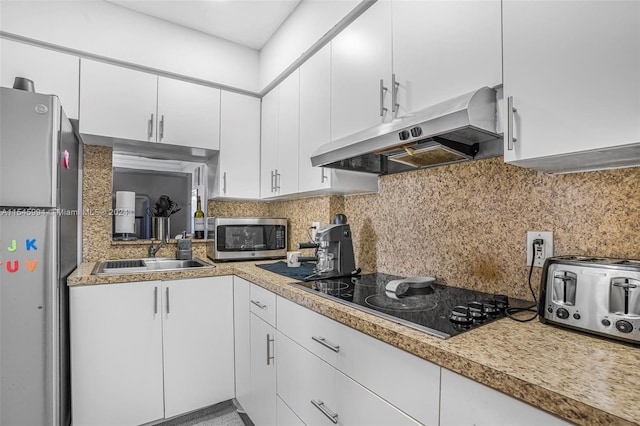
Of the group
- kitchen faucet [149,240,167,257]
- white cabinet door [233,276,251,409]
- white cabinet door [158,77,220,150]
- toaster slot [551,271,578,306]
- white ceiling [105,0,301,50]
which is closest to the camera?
toaster slot [551,271,578,306]

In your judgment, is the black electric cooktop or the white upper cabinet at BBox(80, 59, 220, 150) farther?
the white upper cabinet at BBox(80, 59, 220, 150)

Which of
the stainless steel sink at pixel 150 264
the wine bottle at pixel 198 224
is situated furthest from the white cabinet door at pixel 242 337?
the wine bottle at pixel 198 224

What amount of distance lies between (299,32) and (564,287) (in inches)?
→ 78.2

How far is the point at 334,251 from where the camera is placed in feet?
5.70

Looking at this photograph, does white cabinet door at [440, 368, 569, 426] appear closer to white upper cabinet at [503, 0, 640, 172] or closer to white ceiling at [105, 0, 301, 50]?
white upper cabinet at [503, 0, 640, 172]

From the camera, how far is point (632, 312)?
76cm

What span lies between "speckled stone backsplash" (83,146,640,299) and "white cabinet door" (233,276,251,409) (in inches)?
27.2

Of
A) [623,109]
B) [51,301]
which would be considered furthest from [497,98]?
[51,301]

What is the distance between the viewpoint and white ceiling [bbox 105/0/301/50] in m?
2.09

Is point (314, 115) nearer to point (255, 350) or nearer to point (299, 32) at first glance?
point (299, 32)

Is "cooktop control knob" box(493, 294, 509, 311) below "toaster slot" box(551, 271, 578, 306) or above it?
below

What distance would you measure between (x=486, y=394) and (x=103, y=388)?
1.89m

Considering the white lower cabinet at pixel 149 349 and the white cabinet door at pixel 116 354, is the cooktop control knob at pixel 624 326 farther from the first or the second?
the white cabinet door at pixel 116 354

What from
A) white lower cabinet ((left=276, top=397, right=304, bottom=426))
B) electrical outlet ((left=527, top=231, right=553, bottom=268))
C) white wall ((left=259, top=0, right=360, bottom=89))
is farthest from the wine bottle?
electrical outlet ((left=527, top=231, right=553, bottom=268))
